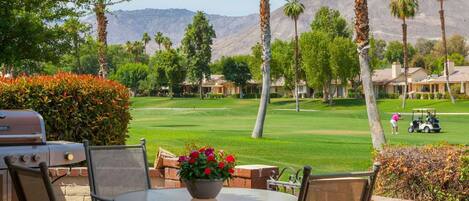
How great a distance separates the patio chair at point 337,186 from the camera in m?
4.23

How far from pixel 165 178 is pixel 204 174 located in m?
4.50

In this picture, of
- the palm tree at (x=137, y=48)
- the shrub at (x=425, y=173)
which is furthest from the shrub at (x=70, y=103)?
the palm tree at (x=137, y=48)

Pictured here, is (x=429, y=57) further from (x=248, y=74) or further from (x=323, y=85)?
(x=323, y=85)

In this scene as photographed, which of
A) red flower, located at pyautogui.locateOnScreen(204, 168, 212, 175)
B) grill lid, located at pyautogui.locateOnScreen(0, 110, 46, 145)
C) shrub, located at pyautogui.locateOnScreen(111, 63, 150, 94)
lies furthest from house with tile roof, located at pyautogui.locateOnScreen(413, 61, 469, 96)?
red flower, located at pyautogui.locateOnScreen(204, 168, 212, 175)

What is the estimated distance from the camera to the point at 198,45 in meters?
111

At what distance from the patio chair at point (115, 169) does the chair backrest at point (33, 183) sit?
3.48ft

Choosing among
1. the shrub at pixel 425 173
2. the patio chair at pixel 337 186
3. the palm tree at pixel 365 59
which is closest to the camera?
the patio chair at pixel 337 186

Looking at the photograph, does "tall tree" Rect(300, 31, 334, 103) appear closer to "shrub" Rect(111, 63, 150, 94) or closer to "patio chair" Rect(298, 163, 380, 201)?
"shrub" Rect(111, 63, 150, 94)

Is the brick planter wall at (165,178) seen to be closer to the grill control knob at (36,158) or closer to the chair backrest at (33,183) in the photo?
the grill control knob at (36,158)

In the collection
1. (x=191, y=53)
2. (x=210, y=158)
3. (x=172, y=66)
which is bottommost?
(x=210, y=158)

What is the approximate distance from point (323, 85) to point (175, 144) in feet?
208

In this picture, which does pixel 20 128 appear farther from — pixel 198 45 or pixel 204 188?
pixel 198 45

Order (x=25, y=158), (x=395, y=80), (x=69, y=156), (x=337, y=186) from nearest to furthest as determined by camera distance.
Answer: (x=337, y=186)
(x=25, y=158)
(x=69, y=156)
(x=395, y=80)

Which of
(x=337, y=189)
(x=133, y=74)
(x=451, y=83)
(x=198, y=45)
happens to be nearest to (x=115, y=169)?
(x=337, y=189)
